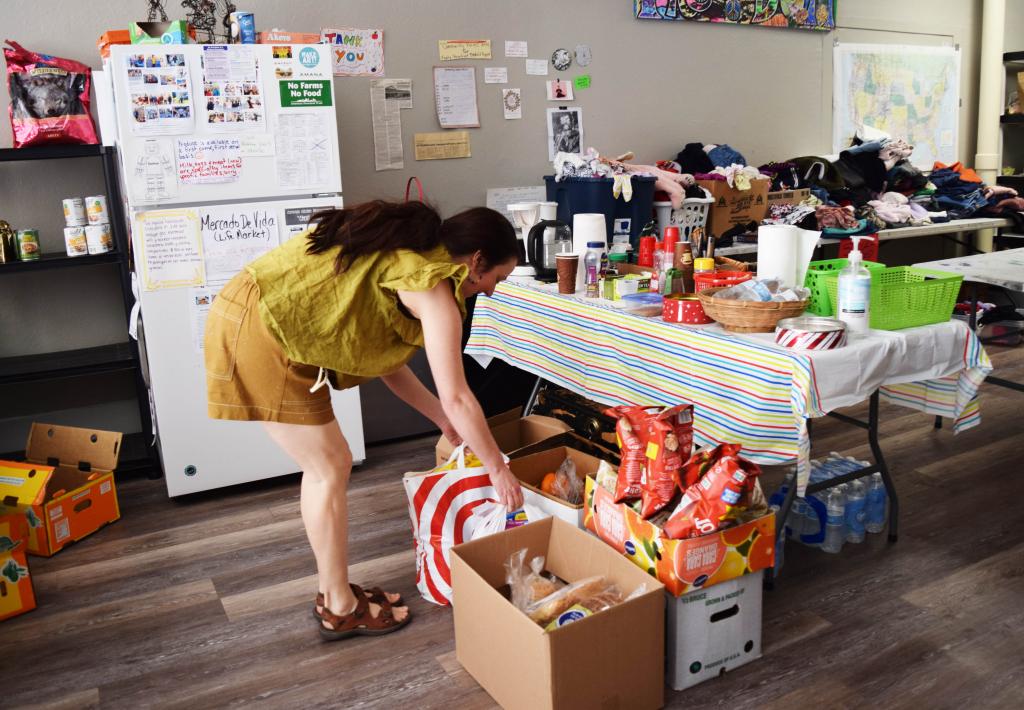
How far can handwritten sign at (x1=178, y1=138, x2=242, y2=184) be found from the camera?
3127 millimetres

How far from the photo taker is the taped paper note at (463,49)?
3922mm

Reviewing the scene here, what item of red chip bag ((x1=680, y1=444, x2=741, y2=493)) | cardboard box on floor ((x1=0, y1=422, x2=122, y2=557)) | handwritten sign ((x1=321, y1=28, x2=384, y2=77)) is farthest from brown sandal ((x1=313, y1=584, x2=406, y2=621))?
handwritten sign ((x1=321, y1=28, x2=384, y2=77))

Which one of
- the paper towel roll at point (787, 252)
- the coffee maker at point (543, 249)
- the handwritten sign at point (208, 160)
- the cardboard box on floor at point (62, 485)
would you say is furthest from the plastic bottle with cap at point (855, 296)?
the cardboard box on floor at point (62, 485)

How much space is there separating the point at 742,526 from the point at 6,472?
242cm

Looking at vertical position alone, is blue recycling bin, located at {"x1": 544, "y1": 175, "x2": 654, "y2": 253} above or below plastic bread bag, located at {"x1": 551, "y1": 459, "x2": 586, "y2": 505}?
above

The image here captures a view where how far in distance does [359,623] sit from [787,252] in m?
1.57

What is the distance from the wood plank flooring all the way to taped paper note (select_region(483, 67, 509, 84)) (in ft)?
6.49

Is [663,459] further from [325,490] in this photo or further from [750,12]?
[750,12]

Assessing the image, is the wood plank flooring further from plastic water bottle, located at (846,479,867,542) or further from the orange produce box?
the orange produce box

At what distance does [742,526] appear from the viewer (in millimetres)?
1975

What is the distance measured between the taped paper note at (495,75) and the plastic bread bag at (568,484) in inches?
86.2

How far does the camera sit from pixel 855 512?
275cm

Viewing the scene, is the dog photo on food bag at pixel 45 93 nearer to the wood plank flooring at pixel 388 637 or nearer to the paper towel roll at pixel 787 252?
the wood plank flooring at pixel 388 637

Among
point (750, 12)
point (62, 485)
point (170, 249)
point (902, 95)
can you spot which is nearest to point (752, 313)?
point (170, 249)
